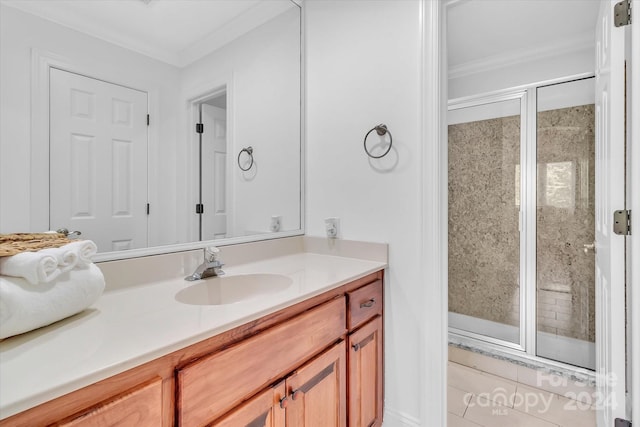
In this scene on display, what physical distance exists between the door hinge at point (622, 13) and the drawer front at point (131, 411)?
69.9 inches

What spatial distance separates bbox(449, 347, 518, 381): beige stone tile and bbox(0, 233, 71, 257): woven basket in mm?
2484

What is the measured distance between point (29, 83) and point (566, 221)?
2929 mm

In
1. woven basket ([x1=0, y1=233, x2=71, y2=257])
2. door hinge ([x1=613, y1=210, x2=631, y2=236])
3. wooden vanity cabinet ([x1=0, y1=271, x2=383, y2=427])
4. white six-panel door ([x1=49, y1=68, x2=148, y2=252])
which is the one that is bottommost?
wooden vanity cabinet ([x1=0, y1=271, x2=383, y2=427])

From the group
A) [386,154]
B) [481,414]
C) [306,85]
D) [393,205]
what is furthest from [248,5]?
[481,414]

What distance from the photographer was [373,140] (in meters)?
1.53

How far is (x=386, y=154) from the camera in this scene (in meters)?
1.49

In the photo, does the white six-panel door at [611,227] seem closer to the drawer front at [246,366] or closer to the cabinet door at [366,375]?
the cabinet door at [366,375]

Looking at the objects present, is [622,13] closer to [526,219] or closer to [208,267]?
[526,219]

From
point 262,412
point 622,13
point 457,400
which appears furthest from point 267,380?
point 622,13

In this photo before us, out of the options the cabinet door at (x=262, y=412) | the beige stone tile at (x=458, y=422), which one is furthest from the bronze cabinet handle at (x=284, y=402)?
the beige stone tile at (x=458, y=422)

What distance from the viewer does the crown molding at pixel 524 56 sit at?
2.12 meters

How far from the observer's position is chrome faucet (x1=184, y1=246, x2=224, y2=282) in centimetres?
121

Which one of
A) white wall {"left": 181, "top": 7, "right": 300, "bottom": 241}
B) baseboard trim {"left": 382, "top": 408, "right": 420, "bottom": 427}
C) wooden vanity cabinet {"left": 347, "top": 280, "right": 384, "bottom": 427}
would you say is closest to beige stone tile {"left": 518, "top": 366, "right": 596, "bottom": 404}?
baseboard trim {"left": 382, "top": 408, "right": 420, "bottom": 427}

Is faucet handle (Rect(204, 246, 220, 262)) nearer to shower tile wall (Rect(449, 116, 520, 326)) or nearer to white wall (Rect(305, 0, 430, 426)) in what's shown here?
white wall (Rect(305, 0, 430, 426))
